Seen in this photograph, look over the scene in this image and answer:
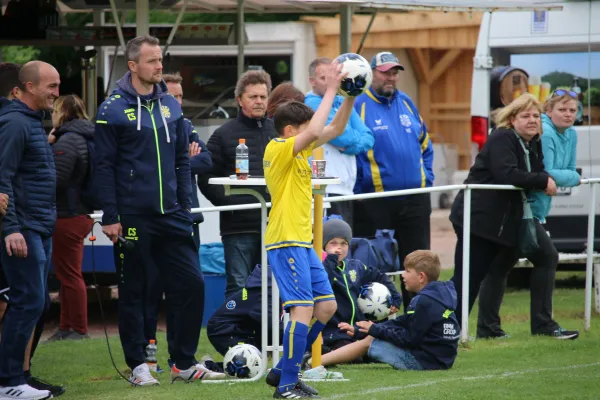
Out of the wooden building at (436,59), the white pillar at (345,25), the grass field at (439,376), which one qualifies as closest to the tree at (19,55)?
the white pillar at (345,25)

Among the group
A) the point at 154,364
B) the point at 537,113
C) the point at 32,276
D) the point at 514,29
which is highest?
the point at 514,29

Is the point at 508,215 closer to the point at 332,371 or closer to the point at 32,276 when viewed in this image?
the point at 332,371

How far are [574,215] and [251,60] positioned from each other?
7389 millimetres

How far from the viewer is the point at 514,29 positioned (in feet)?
43.0

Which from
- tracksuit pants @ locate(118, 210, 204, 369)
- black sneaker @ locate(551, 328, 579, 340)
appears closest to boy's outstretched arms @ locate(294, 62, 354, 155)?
tracksuit pants @ locate(118, 210, 204, 369)

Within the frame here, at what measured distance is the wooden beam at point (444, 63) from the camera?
1052 inches

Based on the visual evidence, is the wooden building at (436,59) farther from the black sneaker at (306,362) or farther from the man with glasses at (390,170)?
the black sneaker at (306,362)

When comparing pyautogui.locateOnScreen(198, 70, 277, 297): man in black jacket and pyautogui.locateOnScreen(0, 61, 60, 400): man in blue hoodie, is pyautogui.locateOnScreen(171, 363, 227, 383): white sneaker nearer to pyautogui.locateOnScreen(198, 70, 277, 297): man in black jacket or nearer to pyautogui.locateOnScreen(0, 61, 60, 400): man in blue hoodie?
pyautogui.locateOnScreen(0, 61, 60, 400): man in blue hoodie

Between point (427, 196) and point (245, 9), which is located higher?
point (245, 9)

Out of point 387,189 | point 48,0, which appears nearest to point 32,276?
point 387,189

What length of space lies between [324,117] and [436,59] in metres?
21.4

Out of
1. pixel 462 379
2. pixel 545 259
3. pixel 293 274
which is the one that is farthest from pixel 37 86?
pixel 545 259

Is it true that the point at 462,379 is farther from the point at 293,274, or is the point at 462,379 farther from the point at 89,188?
the point at 89,188

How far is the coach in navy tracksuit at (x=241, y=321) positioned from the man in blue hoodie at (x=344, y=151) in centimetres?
137
